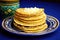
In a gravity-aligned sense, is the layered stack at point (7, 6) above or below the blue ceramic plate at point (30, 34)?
above

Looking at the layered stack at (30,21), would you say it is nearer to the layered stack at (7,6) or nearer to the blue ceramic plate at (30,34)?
the blue ceramic plate at (30,34)

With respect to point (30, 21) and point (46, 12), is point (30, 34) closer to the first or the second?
point (30, 21)

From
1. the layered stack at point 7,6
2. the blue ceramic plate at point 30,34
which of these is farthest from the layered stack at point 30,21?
the layered stack at point 7,6

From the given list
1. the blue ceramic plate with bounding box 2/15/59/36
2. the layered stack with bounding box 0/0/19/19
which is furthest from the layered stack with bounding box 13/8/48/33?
the layered stack with bounding box 0/0/19/19

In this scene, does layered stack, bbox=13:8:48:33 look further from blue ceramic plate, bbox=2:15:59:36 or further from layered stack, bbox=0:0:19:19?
layered stack, bbox=0:0:19:19

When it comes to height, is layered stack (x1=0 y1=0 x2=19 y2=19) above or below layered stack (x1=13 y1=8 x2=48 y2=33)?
above

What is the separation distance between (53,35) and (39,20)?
100 millimetres

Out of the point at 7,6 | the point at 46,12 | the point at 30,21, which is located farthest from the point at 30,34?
the point at 46,12

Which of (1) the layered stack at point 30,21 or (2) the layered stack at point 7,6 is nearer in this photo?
(1) the layered stack at point 30,21

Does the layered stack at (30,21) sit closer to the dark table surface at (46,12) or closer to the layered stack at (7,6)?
the dark table surface at (46,12)

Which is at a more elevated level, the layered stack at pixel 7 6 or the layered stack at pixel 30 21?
the layered stack at pixel 7 6

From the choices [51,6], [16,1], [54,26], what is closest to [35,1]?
[51,6]

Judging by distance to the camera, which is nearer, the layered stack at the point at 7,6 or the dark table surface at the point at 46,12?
the dark table surface at the point at 46,12

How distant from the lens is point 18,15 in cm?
71
